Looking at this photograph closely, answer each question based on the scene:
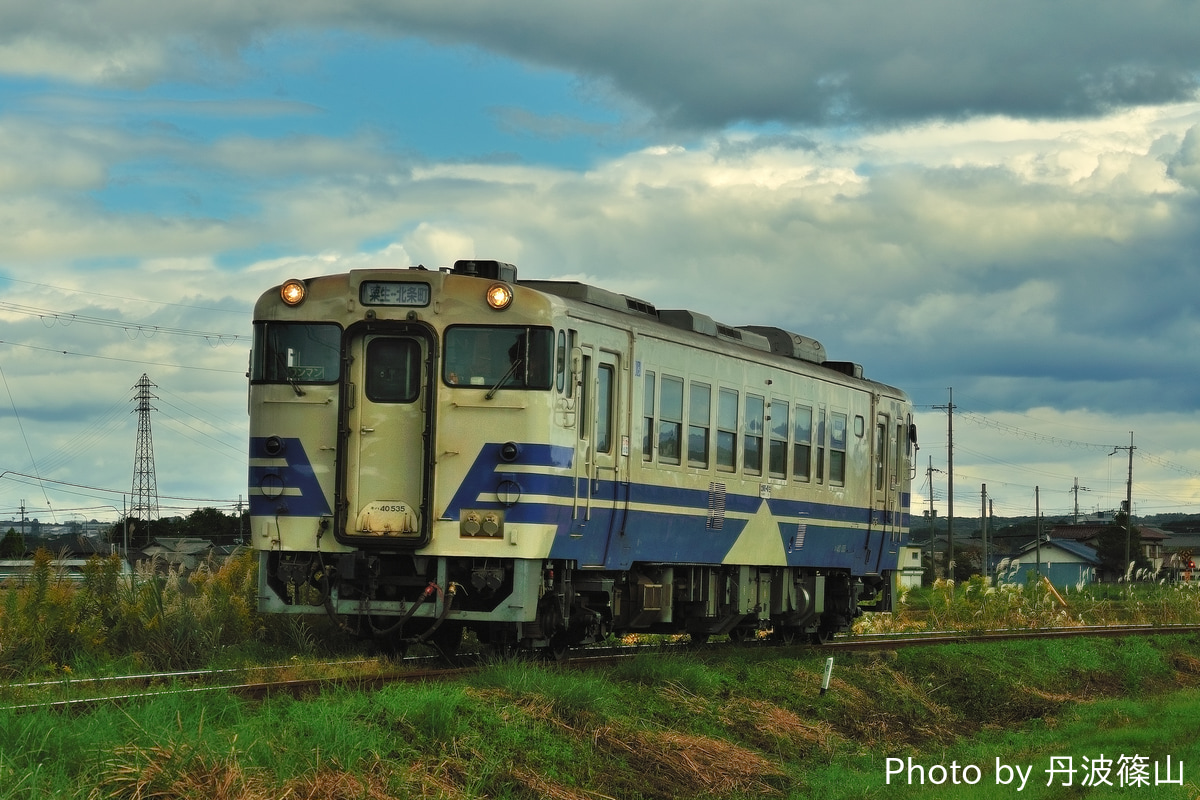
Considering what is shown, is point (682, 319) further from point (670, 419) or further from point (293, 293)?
point (293, 293)

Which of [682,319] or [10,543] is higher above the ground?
[682,319]

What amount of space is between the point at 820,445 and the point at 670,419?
15.0ft

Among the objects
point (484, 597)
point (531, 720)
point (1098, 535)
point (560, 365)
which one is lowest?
point (531, 720)

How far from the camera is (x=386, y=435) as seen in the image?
14.5 metres

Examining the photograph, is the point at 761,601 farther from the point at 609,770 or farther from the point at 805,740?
the point at 609,770

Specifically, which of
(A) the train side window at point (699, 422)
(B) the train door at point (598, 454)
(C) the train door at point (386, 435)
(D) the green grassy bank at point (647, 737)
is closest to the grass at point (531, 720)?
(D) the green grassy bank at point (647, 737)

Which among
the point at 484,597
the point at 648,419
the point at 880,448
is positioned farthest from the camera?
the point at 880,448

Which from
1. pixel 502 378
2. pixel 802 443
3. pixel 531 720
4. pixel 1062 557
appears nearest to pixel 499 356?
pixel 502 378

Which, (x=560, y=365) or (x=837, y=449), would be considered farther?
(x=837, y=449)

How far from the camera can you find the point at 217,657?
14.3 m

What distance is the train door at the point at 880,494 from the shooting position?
23000mm

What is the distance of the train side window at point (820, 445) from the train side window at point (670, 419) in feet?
13.7

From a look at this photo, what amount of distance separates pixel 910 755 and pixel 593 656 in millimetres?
3575

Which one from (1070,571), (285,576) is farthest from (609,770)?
(1070,571)
